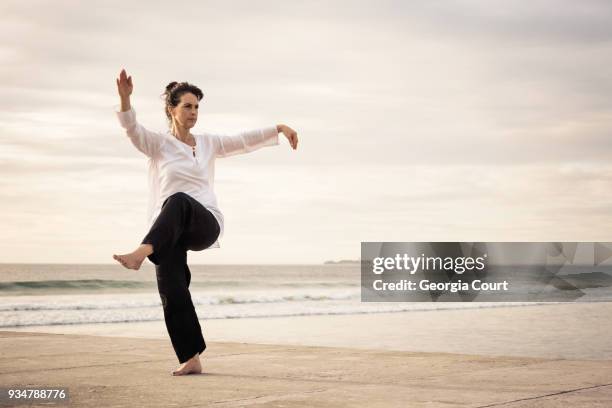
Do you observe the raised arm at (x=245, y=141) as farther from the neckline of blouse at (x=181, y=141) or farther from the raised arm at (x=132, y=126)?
the raised arm at (x=132, y=126)

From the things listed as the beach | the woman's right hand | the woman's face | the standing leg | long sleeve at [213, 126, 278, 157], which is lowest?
the beach

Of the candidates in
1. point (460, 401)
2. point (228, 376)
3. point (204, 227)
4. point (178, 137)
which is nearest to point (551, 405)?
point (460, 401)

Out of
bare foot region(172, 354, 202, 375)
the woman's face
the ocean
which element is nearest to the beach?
bare foot region(172, 354, 202, 375)

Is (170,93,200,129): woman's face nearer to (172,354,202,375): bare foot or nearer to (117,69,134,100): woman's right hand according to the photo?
(117,69,134,100): woman's right hand

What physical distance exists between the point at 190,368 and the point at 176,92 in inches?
60.2

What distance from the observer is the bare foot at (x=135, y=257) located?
398cm

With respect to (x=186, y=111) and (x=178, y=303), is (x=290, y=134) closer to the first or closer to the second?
(x=186, y=111)

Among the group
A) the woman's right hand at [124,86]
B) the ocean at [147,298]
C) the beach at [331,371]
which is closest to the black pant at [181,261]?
the beach at [331,371]

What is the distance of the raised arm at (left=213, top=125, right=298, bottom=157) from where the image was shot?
4785 millimetres

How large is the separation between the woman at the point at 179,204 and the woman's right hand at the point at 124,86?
136 mm

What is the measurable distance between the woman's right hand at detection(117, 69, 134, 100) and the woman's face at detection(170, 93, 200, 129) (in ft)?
1.62

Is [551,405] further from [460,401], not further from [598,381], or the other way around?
[598,381]

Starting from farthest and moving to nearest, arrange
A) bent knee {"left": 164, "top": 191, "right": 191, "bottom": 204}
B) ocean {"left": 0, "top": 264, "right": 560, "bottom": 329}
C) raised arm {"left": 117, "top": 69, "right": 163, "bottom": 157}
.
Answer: ocean {"left": 0, "top": 264, "right": 560, "bottom": 329}
bent knee {"left": 164, "top": 191, "right": 191, "bottom": 204}
raised arm {"left": 117, "top": 69, "right": 163, "bottom": 157}

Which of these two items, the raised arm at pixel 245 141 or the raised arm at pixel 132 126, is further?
the raised arm at pixel 245 141
